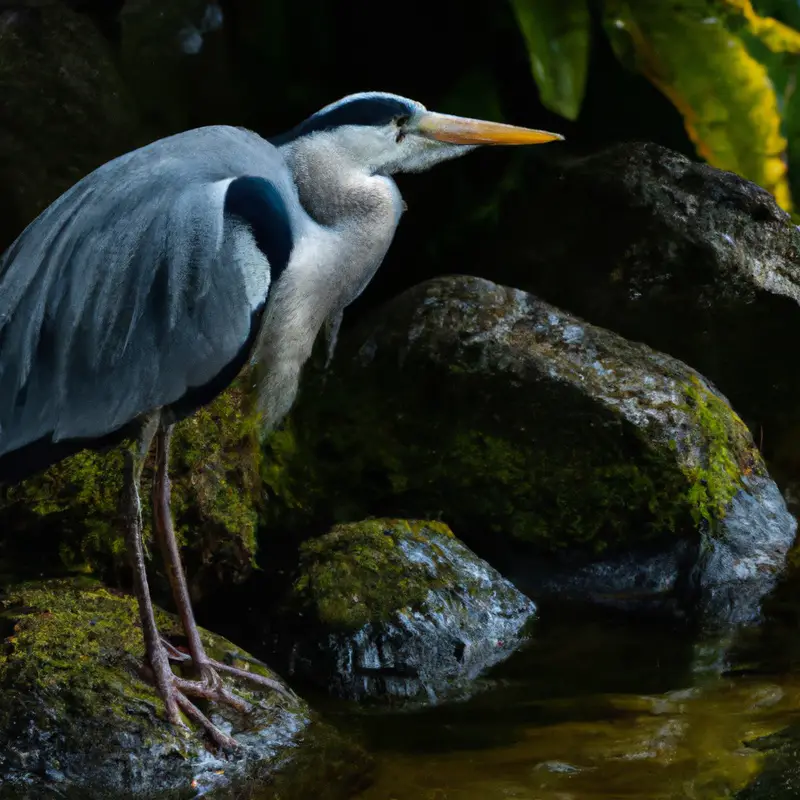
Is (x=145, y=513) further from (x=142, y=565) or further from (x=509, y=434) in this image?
(x=509, y=434)

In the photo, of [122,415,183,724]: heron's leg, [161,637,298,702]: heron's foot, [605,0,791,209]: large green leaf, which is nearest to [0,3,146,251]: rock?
[605,0,791,209]: large green leaf

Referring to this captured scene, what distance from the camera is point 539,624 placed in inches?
161

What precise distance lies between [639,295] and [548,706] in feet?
7.75

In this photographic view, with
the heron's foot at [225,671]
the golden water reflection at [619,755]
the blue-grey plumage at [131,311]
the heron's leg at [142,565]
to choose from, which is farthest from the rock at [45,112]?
the golden water reflection at [619,755]

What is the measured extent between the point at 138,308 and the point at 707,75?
3.12 metres

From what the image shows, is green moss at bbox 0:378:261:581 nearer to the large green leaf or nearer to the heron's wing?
the heron's wing

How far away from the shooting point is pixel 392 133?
11.1 feet

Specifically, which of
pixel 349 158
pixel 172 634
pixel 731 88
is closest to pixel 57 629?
pixel 172 634

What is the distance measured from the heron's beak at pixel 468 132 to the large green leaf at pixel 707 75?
6.72ft

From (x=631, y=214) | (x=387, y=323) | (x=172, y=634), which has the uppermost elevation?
(x=631, y=214)

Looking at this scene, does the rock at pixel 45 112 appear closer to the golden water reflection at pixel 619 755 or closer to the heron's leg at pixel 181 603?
the heron's leg at pixel 181 603

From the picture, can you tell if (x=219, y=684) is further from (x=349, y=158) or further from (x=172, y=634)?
(x=349, y=158)

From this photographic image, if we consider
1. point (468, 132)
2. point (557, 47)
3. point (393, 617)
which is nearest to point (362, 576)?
point (393, 617)

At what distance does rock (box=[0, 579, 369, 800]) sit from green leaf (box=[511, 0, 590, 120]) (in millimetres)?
2972
